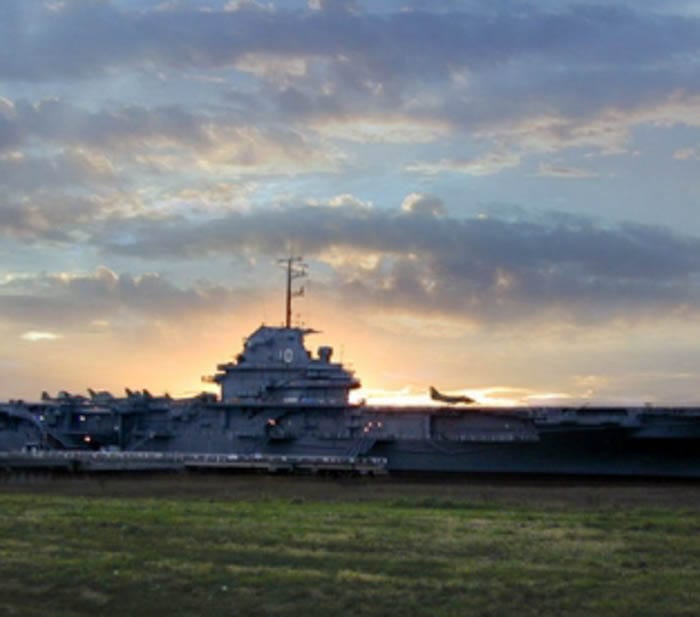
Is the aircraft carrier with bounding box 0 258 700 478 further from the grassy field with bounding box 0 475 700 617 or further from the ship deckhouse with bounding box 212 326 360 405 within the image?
the grassy field with bounding box 0 475 700 617

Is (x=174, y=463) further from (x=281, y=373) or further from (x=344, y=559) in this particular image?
(x=344, y=559)

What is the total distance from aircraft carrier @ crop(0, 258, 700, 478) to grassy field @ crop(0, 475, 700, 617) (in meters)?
15.4

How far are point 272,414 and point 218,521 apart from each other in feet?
85.0

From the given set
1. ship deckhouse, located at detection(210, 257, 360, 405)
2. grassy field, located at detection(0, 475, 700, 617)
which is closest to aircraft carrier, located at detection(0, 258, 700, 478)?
ship deckhouse, located at detection(210, 257, 360, 405)

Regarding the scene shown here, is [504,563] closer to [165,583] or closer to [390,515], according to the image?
[165,583]

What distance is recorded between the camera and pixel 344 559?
13.5 m

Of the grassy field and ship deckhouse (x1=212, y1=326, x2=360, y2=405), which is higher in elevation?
ship deckhouse (x1=212, y1=326, x2=360, y2=405)

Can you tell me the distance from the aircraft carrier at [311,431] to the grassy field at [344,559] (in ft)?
50.6

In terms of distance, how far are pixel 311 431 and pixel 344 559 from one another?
28.9m

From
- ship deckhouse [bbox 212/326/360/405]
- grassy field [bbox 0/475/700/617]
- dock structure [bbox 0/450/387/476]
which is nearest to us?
grassy field [bbox 0/475/700/617]

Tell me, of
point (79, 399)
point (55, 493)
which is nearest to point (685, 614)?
point (55, 493)

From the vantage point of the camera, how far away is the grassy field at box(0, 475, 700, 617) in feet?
37.0

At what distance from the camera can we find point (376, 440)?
4053cm

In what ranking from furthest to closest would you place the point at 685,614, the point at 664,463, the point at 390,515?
the point at 664,463
the point at 390,515
the point at 685,614
